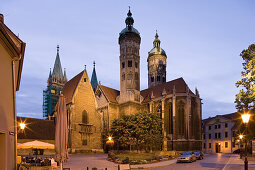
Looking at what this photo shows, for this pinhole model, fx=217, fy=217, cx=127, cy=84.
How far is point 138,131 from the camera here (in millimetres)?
39062

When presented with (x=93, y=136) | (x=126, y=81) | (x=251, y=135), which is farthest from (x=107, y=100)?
(x=251, y=135)

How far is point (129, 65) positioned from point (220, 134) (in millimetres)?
34284

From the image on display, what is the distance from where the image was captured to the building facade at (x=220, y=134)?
199ft

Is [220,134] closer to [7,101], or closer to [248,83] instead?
[248,83]

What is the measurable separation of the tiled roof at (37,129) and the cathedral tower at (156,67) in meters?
41.3

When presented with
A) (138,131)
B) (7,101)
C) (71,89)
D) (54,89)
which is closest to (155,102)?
(138,131)

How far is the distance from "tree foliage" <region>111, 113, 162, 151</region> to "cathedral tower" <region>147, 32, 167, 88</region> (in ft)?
115

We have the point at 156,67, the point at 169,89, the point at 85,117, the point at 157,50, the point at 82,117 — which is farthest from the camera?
the point at 157,50

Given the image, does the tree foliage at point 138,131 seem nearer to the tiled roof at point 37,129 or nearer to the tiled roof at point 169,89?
the tiled roof at point 169,89

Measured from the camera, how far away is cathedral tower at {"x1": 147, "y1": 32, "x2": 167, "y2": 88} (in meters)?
76.5

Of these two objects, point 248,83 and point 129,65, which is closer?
point 248,83

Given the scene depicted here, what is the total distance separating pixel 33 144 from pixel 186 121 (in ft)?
127

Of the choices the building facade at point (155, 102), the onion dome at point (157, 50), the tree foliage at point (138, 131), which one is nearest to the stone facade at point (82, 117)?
the tree foliage at point (138, 131)

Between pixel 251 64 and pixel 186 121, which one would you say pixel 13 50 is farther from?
pixel 186 121
